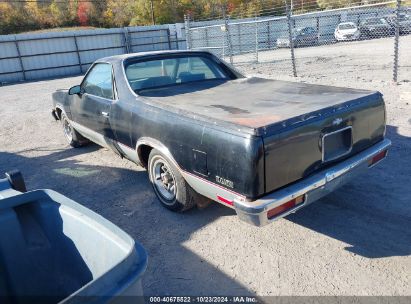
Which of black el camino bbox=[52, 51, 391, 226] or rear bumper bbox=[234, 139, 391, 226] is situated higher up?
black el camino bbox=[52, 51, 391, 226]

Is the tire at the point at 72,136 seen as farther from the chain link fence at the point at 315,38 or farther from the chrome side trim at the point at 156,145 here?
the chain link fence at the point at 315,38

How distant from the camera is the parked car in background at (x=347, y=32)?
2441cm

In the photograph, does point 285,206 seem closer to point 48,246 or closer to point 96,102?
point 48,246

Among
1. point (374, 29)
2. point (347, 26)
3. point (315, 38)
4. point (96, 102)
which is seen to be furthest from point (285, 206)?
point (347, 26)

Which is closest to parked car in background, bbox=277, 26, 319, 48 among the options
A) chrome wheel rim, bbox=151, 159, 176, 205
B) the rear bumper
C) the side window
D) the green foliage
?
the green foliage

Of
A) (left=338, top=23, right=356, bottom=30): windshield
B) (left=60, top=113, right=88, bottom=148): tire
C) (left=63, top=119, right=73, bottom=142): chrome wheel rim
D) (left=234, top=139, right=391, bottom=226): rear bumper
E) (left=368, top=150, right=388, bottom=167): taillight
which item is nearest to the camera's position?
(left=234, top=139, right=391, bottom=226): rear bumper

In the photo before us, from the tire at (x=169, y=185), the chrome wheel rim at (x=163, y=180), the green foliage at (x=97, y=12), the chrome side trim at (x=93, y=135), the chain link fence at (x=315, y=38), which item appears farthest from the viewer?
the green foliage at (x=97, y=12)

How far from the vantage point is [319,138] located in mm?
2938

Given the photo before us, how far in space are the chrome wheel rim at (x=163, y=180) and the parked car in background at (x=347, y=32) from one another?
23509mm

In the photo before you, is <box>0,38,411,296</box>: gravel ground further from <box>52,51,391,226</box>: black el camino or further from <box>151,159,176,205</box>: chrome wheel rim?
<box>52,51,391,226</box>: black el camino

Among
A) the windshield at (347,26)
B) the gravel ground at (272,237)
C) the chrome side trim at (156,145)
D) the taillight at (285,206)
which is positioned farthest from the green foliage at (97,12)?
the taillight at (285,206)

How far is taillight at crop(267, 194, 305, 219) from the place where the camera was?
2.72 meters

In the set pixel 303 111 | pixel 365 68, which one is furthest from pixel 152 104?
pixel 365 68

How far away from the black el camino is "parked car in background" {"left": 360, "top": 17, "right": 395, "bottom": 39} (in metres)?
21.0
